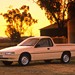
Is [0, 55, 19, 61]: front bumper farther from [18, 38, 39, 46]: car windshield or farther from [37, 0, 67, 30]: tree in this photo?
[37, 0, 67, 30]: tree

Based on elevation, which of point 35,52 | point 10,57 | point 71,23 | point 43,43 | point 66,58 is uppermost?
point 71,23

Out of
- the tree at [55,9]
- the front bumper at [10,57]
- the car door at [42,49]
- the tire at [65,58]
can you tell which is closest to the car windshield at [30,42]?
the car door at [42,49]

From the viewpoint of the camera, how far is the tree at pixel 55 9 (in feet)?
209

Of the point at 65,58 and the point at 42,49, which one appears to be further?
the point at 65,58

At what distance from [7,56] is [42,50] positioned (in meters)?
2.17

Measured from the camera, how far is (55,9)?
64.4 m

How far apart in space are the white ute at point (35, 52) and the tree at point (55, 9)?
39792 millimetres

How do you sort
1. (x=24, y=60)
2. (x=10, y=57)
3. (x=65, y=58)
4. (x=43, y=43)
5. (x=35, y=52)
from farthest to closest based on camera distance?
1. (x=65, y=58)
2. (x=43, y=43)
3. (x=35, y=52)
4. (x=24, y=60)
5. (x=10, y=57)

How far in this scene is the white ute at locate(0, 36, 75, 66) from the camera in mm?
21203

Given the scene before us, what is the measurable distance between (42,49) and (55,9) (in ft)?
139

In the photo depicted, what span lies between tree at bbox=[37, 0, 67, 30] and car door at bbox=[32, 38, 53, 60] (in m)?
40.4

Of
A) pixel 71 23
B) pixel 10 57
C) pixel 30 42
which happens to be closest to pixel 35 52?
pixel 30 42

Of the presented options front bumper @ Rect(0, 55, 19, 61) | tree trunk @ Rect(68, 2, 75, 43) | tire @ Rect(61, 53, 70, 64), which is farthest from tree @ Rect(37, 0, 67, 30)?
front bumper @ Rect(0, 55, 19, 61)

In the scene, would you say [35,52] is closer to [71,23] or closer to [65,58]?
[65,58]
